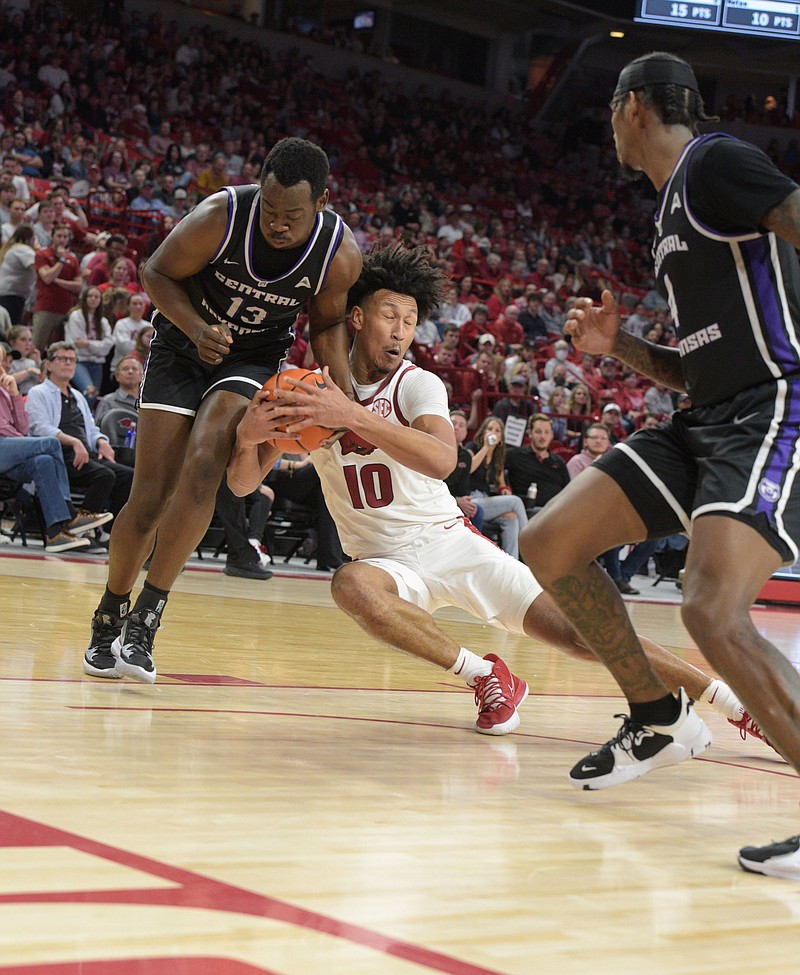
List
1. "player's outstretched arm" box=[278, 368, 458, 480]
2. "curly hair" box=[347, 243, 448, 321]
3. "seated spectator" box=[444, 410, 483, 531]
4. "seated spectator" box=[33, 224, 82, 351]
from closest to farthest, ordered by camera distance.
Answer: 1. "player's outstretched arm" box=[278, 368, 458, 480]
2. "curly hair" box=[347, 243, 448, 321]
3. "seated spectator" box=[444, 410, 483, 531]
4. "seated spectator" box=[33, 224, 82, 351]

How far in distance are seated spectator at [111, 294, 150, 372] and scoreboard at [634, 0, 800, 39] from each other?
1685 cm

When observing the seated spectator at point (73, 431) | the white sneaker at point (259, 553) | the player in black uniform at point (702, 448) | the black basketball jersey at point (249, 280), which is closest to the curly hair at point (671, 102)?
the player in black uniform at point (702, 448)

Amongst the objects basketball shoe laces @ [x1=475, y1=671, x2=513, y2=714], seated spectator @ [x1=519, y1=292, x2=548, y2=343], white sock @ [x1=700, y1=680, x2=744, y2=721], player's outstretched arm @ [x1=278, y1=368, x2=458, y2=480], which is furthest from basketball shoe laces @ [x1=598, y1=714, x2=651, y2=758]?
seated spectator @ [x1=519, y1=292, x2=548, y2=343]

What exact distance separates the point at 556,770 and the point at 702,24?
2365 cm

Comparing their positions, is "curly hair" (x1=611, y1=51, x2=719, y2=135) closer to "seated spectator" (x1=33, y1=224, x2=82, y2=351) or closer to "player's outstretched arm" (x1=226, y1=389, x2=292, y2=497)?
"player's outstretched arm" (x1=226, y1=389, x2=292, y2=497)

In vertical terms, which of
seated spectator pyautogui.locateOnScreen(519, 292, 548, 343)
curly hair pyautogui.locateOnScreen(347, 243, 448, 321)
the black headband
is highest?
the black headband

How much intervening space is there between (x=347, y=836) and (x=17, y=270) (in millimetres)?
11066

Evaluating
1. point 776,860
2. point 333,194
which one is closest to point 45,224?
point 333,194

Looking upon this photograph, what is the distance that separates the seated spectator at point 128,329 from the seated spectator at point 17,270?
1.53 metres

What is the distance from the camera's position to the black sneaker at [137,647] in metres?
4.27

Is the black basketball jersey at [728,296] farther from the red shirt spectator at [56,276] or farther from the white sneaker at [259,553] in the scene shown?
the red shirt spectator at [56,276]

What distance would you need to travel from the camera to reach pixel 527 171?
29.3m

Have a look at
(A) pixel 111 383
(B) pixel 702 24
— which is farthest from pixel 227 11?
(A) pixel 111 383

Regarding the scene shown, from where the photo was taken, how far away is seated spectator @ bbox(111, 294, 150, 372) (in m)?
11.5
